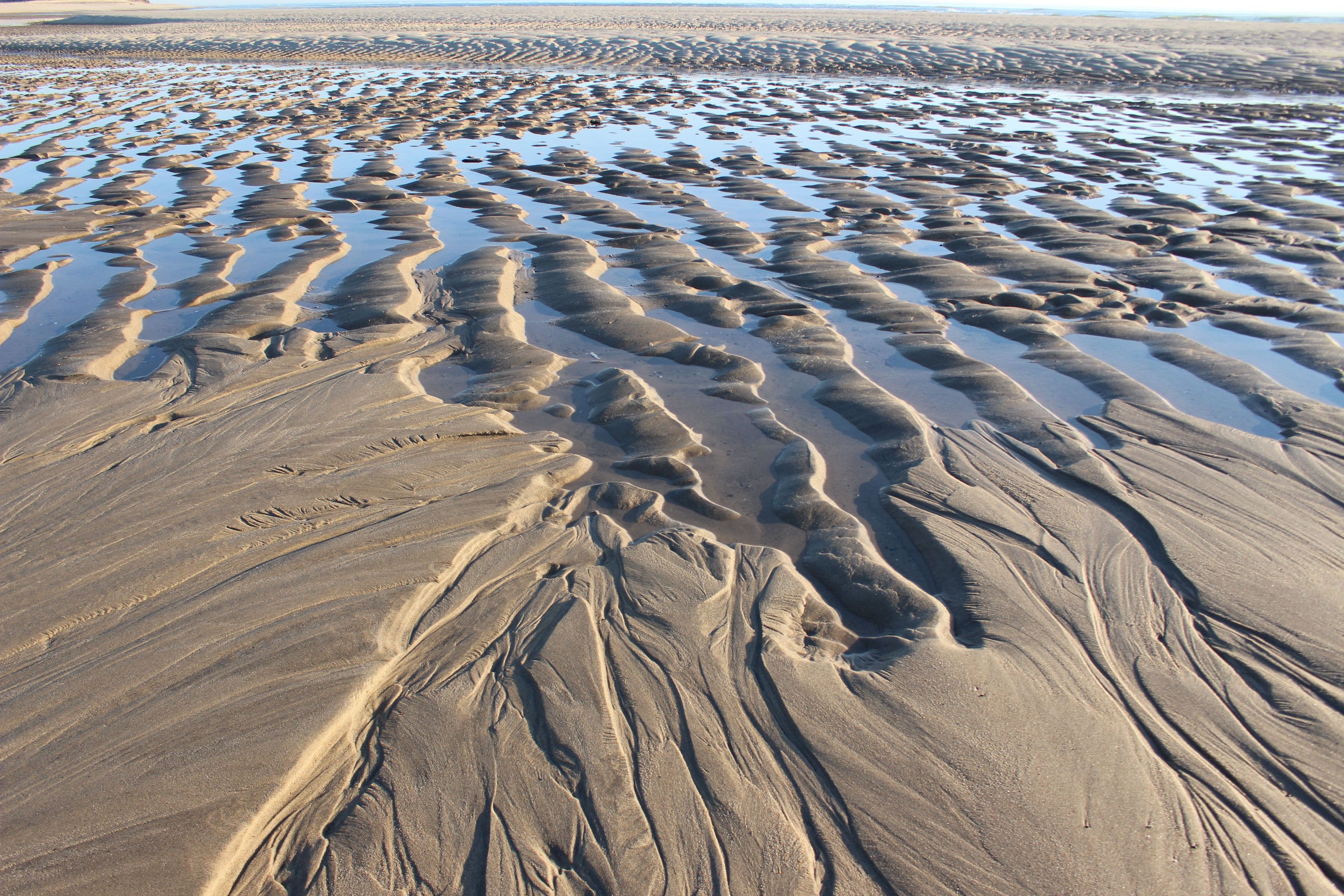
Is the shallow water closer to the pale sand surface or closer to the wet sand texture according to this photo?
the wet sand texture

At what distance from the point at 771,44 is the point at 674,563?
106 ft

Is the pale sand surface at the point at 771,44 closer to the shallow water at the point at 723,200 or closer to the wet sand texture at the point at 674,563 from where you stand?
the shallow water at the point at 723,200

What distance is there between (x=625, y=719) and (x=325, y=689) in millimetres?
1011

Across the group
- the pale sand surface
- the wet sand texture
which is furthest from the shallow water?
the pale sand surface

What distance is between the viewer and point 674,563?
10.7ft

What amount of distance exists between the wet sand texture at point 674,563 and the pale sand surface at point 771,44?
1966 centimetres

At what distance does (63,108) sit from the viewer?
1609 cm

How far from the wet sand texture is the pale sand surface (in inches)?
774

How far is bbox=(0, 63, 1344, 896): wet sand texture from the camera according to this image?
219cm

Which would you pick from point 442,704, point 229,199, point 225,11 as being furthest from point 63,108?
point 225,11

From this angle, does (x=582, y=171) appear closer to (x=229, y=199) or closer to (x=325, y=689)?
(x=229, y=199)

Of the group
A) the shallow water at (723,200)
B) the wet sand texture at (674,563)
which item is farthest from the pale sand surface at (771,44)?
the wet sand texture at (674,563)

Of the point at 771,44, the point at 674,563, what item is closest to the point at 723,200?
the point at 674,563

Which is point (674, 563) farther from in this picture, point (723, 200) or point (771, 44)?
point (771, 44)
